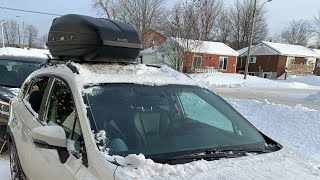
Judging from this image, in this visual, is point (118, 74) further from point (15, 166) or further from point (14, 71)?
point (14, 71)

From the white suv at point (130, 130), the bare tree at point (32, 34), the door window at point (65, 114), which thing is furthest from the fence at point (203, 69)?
the bare tree at point (32, 34)

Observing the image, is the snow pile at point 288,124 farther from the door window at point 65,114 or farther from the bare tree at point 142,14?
the bare tree at point 142,14

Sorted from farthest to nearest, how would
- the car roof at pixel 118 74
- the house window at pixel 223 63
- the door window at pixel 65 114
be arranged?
1. the house window at pixel 223 63
2. the car roof at pixel 118 74
3. the door window at pixel 65 114

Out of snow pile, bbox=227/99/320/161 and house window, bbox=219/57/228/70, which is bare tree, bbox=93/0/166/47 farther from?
snow pile, bbox=227/99/320/161

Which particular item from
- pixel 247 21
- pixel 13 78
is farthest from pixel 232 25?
pixel 13 78

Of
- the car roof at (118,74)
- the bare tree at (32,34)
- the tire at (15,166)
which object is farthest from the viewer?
the bare tree at (32,34)

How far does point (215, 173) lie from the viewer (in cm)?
232

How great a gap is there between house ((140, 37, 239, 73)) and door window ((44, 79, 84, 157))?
28.9 m

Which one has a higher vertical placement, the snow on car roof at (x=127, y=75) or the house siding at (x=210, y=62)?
the snow on car roof at (x=127, y=75)

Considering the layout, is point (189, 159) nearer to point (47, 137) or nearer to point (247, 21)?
point (47, 137)

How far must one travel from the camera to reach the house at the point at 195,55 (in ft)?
106

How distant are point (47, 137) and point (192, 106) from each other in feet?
5.28

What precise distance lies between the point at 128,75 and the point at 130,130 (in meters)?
0.62

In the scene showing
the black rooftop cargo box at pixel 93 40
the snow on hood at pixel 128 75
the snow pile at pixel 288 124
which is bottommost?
the snow pile at pixel 288 124
